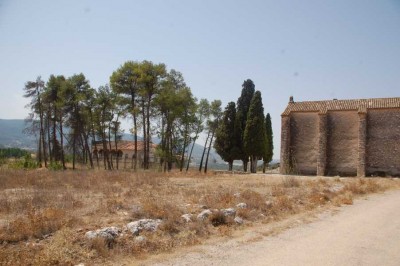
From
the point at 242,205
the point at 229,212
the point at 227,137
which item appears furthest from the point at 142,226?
the point at 227,137

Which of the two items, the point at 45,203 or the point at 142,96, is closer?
the point at 45,203

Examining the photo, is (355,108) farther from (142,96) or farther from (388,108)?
(142,96)

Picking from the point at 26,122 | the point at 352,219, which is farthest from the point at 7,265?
the point at 26,122

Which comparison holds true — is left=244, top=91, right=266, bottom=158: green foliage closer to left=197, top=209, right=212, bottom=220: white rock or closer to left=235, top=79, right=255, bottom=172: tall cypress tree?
left=235, top=79, right=255, bottom=172: tall cypress tree

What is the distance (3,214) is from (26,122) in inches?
1450

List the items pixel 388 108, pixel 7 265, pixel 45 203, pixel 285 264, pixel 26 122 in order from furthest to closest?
Answer: pixel 26 122, pixel 388 108, pixel 45 203, pixel 285 264, pixel 7 265

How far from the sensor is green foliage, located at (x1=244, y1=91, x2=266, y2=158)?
127 ft

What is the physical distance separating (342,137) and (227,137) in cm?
1296

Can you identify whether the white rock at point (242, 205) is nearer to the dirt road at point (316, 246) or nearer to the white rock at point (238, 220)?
the white rock at point (238, 220)

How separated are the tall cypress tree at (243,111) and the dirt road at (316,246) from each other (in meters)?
29.2

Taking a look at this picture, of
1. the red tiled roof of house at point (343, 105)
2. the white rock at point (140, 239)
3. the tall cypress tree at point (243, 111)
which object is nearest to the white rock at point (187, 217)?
the white rock at point (140, 239)

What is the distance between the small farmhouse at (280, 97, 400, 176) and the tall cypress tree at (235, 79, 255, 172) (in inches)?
206

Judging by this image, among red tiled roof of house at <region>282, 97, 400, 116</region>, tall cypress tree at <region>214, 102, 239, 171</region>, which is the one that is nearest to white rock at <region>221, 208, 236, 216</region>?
red tiled roof of house at <region>282, 97, 400, 116</region>

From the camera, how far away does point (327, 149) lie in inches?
1367
